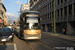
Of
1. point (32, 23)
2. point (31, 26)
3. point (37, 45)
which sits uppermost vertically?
point (32, 23)

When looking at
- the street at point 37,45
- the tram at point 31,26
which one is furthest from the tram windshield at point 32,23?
the street at point 37,45

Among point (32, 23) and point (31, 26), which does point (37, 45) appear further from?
point (32, 23)

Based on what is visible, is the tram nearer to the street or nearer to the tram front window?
the tram front window

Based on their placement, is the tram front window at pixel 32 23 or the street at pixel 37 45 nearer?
the street at pixel 37 45

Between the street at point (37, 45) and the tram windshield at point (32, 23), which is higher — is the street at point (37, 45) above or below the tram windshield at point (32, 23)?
below

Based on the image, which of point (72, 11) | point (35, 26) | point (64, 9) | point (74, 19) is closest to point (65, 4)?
point (64, 9)

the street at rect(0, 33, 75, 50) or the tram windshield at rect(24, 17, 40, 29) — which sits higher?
the tram windshield at rect(24, 17, 40, 29)

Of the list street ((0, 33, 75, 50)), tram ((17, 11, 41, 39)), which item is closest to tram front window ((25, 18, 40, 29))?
tram ((17, 11, 41, 39))

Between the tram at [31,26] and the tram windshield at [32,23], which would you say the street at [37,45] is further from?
the tram windshield at [32,23]

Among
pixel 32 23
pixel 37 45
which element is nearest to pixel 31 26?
pixel 32 23

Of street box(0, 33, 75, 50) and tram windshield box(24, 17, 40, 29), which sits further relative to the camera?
tram windshield box(24, 17, 40, 29)

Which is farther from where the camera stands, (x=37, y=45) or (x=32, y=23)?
(x=32, y=23)

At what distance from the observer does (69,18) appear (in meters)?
26.7

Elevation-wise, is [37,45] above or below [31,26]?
below
